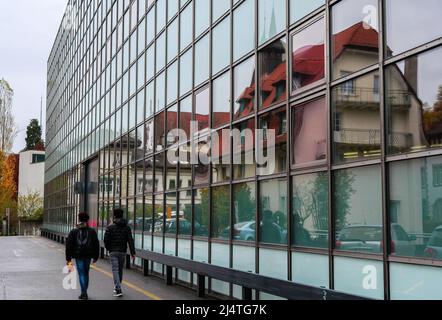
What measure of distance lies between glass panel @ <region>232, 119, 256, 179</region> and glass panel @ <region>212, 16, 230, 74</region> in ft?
5.26

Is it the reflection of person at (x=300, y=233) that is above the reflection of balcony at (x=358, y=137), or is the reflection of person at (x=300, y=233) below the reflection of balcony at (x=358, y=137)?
below

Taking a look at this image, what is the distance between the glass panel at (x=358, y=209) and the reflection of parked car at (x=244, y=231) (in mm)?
2700

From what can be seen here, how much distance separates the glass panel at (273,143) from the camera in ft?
31.0

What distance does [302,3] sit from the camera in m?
9.08

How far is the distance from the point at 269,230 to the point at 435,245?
155 inches

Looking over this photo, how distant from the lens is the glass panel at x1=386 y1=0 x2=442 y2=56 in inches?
248

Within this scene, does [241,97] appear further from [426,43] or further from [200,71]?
[426,43]

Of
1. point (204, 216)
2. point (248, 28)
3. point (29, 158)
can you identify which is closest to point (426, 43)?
point (248, 28)

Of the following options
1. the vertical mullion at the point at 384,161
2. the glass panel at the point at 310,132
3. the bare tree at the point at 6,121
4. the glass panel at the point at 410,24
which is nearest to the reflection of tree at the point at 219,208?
the glass panel at the point at 310,132

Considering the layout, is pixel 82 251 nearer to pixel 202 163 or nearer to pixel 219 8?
pixel 202 163

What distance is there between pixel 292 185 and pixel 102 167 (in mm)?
16389

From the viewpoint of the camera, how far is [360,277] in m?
7.30

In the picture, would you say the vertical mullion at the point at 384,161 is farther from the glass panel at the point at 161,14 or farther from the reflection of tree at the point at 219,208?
the glass panel at the point at 161,14

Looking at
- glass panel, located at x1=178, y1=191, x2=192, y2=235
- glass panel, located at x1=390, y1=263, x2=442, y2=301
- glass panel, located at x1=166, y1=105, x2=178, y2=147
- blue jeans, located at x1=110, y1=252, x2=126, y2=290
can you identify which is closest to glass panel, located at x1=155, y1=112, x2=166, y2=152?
glass panel, located at x1=166, y1=105, x2=178, y2=147
